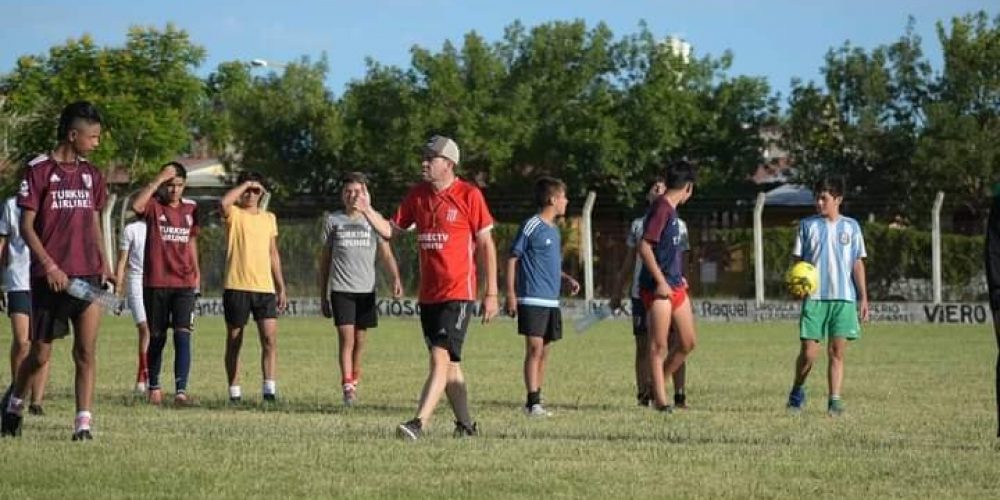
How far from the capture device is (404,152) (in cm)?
4697

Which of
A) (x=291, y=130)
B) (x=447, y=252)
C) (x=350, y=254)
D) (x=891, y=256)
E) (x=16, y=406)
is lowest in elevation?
(x=16, y=406)

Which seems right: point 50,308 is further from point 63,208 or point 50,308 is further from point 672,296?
point 672,296

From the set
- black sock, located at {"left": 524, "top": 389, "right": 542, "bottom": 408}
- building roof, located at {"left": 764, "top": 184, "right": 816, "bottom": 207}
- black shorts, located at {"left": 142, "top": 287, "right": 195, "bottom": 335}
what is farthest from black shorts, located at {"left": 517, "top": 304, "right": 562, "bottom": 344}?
building roof, located at {"left": 764, "top": 184, "right": 816, "bottom": 207}

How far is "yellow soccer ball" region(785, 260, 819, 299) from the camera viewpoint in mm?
14117

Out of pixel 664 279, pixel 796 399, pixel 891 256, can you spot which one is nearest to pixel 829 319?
pixel 796 399

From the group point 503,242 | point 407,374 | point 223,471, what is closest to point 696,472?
point 223,471

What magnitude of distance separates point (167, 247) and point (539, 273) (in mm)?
3195

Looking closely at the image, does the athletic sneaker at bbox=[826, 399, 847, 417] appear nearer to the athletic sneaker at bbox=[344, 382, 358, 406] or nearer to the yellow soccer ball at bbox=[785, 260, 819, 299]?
the yellow soccer ball at bbox=[785, 260, 819, 299]

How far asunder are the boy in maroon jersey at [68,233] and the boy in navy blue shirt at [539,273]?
174 inches

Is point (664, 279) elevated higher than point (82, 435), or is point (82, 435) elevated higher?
point (664, 279)

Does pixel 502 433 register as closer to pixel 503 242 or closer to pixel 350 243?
pixel 350 243

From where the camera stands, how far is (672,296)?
46.0 ft

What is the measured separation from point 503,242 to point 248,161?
1404cm

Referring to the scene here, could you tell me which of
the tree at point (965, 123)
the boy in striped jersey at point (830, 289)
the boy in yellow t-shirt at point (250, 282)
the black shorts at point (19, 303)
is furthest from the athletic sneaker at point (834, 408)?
the tree at point (965, 123)
